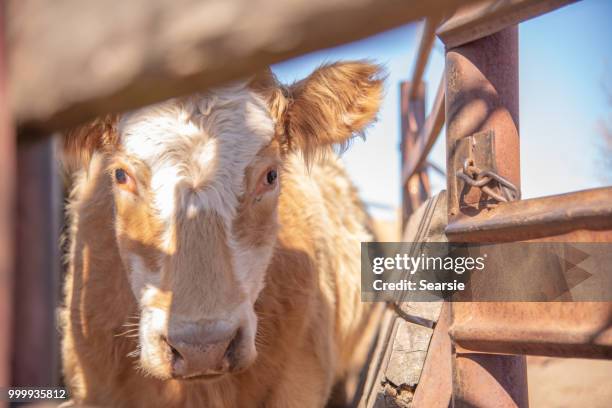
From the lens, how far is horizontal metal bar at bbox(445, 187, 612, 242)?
1324 mm

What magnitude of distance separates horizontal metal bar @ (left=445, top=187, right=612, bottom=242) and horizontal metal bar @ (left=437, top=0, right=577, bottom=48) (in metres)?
0.46

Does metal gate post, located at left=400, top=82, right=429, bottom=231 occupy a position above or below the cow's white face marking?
above

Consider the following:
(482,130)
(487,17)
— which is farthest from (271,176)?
(487,17)

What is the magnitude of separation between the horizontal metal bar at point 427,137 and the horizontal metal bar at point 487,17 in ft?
3.74

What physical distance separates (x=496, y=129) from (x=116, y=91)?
1.26 metres

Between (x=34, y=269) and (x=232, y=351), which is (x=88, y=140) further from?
(x=34, y=269)

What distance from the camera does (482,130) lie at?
1.73 m

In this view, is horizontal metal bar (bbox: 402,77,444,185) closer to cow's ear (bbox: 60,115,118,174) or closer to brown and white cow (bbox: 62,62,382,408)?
brown and white cow (bbox: 62,62,382,408)

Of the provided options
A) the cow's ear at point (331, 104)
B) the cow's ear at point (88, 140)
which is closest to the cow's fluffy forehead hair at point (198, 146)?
the cow's ear at point (88, 140)

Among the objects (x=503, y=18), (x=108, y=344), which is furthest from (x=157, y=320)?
(x=503, y=18)

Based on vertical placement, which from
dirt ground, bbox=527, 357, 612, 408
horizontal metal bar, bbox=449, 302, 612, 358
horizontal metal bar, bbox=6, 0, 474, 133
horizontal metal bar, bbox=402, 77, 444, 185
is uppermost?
horizontal metal bar, bbox=402, 77, 444, 185

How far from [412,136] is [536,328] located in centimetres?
335

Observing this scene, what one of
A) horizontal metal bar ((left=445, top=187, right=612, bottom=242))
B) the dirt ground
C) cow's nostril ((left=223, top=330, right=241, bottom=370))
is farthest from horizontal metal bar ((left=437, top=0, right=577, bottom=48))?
the dirt ground

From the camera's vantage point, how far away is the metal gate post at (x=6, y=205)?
2.36 feet
